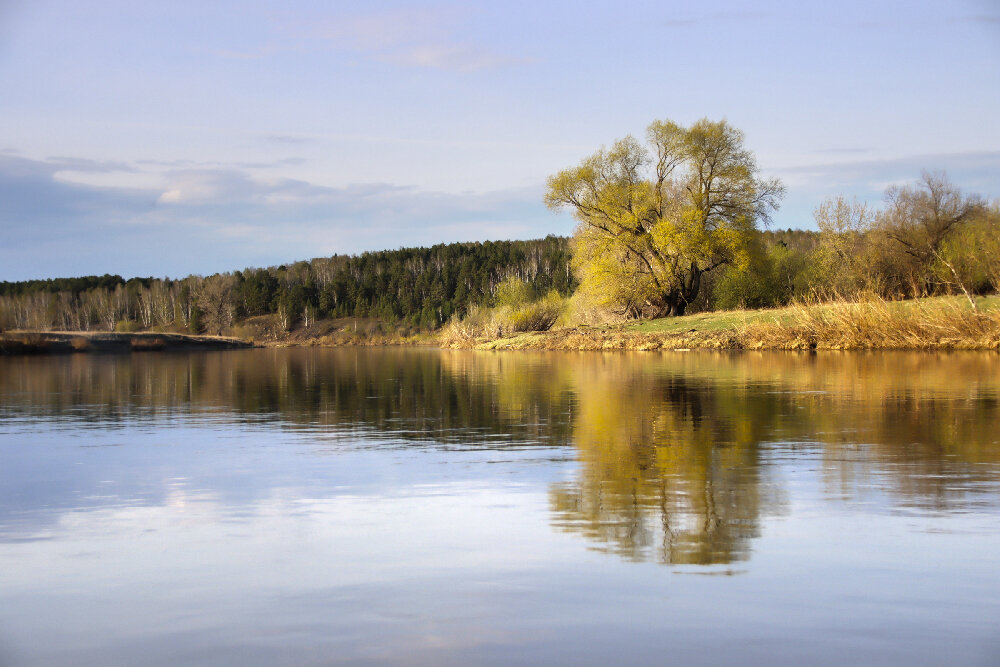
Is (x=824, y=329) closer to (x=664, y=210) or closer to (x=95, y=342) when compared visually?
(x=664, y=210)

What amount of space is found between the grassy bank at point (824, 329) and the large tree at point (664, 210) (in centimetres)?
320

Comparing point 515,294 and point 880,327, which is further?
point 515,294

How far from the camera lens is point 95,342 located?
2190 inches

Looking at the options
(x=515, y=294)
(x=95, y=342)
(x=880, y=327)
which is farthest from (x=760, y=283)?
(x=95, y=342)

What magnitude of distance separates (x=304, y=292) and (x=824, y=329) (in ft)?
431

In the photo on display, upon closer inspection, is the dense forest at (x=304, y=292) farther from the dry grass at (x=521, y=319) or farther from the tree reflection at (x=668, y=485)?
the tree reflection at (x=668, y=485)

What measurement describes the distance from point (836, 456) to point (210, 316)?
138m

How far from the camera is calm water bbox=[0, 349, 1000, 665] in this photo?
3535 mm

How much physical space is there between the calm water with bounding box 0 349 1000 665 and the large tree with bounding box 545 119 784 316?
31.8 metres

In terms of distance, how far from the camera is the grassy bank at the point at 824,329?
26.1 meters

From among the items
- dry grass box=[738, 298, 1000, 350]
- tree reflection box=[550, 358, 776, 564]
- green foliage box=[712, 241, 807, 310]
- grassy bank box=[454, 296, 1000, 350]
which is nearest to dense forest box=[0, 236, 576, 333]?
green foliage box=[712, 241, 807, 310]

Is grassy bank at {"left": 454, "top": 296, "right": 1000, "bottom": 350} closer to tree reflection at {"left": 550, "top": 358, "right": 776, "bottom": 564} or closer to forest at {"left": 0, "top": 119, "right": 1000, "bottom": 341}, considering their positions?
forest at {"left": 0, "top": 119, "right": 1000, "bottom": 341}

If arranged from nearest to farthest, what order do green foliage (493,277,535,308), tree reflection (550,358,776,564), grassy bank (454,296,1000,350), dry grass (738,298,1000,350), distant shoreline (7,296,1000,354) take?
tree reflection (550,358,776,564) < dry grass (738,298,1000,350) < grassy bank (454,296,1000,350) < distant shoreline (7,296,1000,354) < green foliage (493,277,535,308)

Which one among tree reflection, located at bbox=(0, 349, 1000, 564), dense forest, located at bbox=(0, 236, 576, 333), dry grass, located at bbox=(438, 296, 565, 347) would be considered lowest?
tree reflection, located at bbox=(0, 349, 1000, 564)
